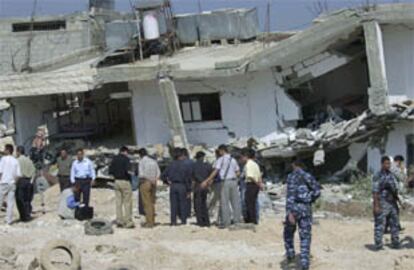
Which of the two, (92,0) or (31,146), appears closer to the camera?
(31,146)

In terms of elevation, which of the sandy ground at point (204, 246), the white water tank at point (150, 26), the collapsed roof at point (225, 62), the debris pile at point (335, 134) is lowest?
the sandy ground at point (204, 246)

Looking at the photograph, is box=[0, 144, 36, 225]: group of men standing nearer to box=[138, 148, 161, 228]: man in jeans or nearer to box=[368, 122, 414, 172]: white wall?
box=[138, 148, 161, 228]: man in jeans

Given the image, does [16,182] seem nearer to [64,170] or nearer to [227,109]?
[64,170]

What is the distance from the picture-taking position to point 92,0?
118 ft

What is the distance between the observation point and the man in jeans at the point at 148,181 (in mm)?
15859

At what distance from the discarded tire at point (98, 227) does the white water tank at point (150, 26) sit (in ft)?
34.6

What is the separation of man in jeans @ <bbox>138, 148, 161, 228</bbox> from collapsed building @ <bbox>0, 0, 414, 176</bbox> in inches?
245

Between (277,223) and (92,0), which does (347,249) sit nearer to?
(277,223)

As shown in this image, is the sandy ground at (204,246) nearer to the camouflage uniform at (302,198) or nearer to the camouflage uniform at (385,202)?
the camouflage uniform at (385,202)

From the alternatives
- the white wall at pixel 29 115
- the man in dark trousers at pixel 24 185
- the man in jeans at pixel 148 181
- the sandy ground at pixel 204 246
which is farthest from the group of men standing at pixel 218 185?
the white wall at pixel 29 115

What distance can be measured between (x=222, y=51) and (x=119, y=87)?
3497 millimetres

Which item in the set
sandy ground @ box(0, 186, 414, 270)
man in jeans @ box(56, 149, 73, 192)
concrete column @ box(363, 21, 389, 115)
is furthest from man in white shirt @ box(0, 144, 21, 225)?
concrete column @ box(363, 21, 389, 115)

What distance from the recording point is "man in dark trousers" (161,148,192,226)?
15594mm

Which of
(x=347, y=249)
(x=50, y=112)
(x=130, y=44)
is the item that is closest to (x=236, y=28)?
(x=130, y=44)
